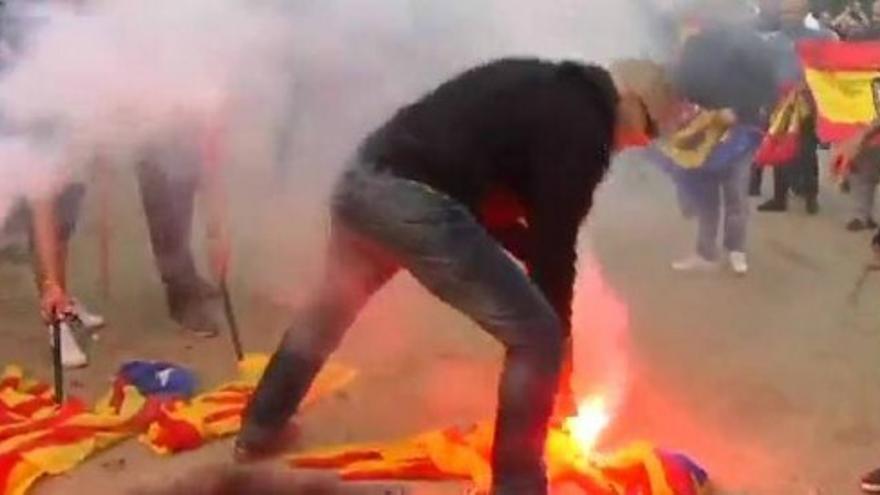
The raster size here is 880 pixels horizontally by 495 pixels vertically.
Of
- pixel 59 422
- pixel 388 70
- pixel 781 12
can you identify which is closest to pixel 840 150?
pixel 388 70

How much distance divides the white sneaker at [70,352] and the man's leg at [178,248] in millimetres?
452

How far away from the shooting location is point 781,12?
8023 millimetres

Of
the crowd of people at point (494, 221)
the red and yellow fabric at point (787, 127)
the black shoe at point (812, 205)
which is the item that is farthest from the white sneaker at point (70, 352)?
the black shoe at point (812, 205)

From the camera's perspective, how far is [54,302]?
15.9ft

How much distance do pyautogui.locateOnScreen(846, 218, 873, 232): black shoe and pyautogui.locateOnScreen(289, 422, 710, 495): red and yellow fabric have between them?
422 centimetres

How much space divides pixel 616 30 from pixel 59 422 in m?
2.87

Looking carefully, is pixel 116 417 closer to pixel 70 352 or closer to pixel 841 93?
pixel 70 352

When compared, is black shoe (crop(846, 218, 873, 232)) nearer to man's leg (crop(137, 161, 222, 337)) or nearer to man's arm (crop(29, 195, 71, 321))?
man's leg (crop(137, 161, 222, 337))

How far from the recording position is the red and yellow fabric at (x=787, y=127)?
28.5ft

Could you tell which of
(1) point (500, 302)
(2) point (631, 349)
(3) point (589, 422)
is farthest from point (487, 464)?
(2) point (631, 349)

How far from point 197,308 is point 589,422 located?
178 cm

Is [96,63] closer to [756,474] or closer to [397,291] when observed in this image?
[397,291]

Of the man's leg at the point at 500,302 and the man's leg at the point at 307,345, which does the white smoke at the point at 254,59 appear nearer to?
the man's leg at the point at 307,345

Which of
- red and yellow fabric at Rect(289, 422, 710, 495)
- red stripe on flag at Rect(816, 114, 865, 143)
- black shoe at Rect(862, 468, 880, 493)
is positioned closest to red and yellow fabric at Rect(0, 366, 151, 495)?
red and yellow fabric at Rect(289, 422, 710, 495)
